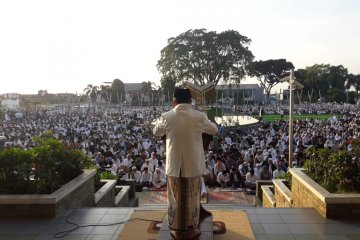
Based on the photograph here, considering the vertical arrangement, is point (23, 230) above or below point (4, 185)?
below

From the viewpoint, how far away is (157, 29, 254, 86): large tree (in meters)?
42.1

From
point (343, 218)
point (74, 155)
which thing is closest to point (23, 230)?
point (74, 155)

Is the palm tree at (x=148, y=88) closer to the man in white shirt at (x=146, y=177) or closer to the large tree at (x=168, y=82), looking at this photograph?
the large tree at (x=168, y=82)

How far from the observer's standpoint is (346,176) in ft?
18.6

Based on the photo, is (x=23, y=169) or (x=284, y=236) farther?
(x=23, y=169)

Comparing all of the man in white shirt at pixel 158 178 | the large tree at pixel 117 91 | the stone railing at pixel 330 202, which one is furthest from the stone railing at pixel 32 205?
the large tree at pixel 117 91

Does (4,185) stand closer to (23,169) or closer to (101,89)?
(23,169)

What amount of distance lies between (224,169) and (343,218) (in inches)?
256

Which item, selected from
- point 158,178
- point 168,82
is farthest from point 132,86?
point 158,178

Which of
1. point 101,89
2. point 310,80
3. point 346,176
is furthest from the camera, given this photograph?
point 101,89

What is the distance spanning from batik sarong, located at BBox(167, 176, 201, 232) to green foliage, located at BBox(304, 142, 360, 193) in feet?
7.84

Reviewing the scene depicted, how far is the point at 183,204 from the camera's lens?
427 centimetres

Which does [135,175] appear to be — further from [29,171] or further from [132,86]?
[132,86]

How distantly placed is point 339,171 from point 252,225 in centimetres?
153
